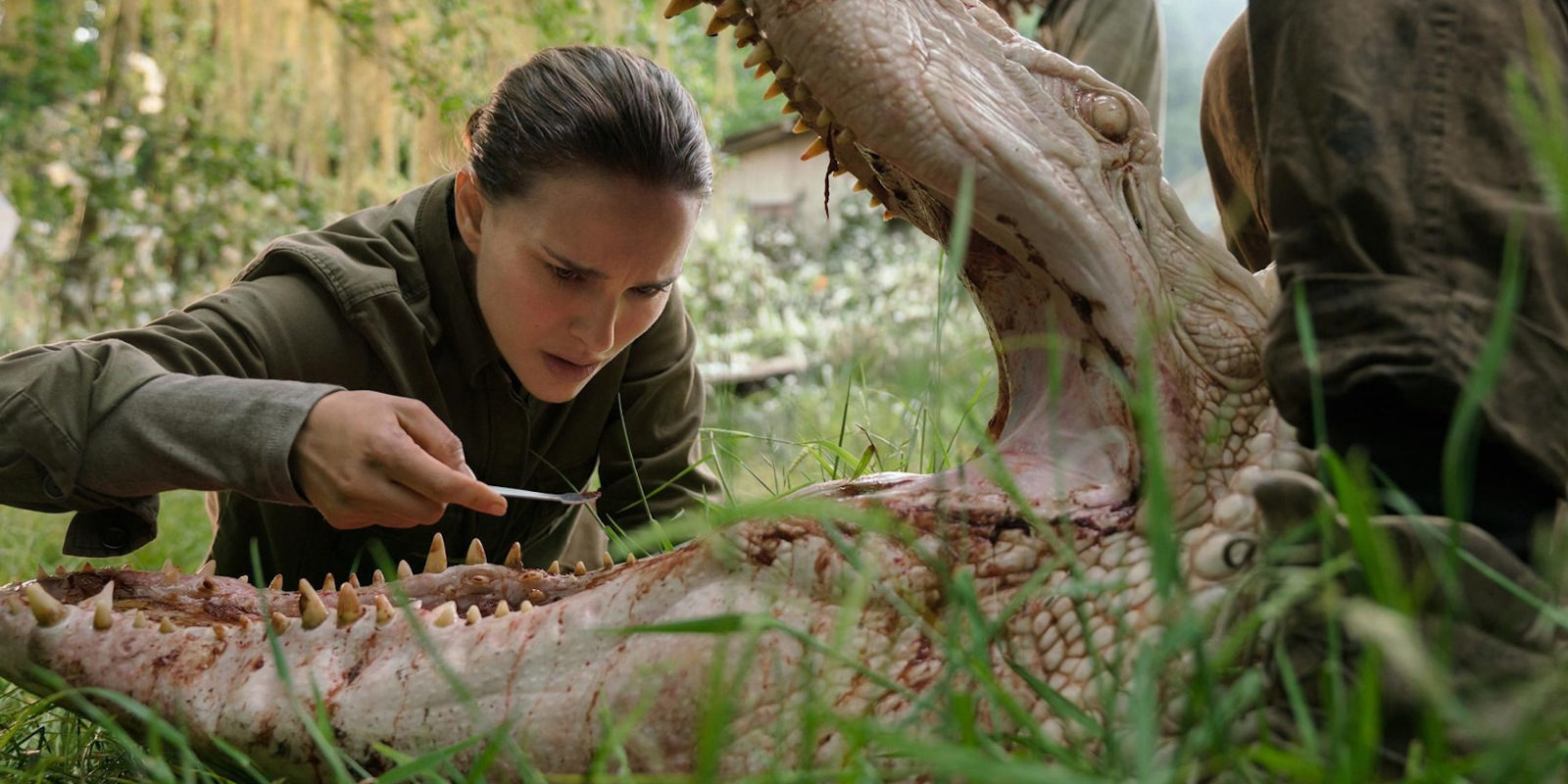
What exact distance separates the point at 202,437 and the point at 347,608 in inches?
21.2

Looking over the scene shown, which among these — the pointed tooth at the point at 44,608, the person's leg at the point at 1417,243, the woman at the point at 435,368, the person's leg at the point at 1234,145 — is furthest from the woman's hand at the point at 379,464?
the person's leg at the point at 1234,145

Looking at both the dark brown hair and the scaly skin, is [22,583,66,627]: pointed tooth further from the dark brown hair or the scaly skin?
the dark brown hair

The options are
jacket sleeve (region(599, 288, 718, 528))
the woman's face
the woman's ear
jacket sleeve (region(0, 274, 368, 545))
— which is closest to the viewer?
jacket sleeve (region(0, 274, 368, 545))

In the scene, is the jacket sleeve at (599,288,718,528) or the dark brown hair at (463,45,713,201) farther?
the jacket sleeve at (599,288,718,528)

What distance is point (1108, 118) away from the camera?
5.32ft

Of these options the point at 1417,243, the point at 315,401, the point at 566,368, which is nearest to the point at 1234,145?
the point at 1417,243

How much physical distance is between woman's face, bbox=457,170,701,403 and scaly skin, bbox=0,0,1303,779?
0.71 m

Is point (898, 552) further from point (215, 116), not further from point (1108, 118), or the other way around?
point (215, 116)

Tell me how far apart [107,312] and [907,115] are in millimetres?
8685

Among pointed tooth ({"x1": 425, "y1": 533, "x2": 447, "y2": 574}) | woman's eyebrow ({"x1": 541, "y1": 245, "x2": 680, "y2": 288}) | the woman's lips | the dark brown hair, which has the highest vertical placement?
the dark brown hair

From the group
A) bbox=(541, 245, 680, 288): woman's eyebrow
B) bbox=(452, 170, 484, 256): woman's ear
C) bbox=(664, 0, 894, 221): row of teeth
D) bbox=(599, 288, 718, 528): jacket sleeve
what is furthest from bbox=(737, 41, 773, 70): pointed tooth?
bbox=(599, 288, 718, 528): jacket sleeve

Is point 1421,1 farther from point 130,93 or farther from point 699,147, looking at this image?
point 130,93

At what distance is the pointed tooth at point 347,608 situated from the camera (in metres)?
1.49

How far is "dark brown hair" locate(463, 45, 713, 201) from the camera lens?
2391mm
